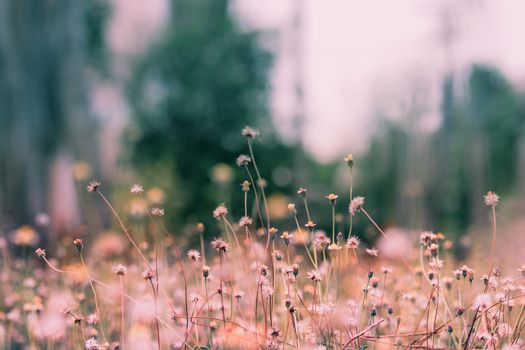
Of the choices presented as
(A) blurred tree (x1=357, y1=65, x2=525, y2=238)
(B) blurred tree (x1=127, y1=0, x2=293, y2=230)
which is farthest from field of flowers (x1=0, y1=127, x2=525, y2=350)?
(A) blurred tree (x1=357, y1=65, x2=525, y2=238)

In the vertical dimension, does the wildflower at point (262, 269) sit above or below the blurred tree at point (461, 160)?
above

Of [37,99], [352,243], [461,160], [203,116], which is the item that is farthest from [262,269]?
[461,160]

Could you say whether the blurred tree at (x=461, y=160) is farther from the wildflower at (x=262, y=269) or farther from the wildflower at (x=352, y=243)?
the wildflower at (x=262, y=269)

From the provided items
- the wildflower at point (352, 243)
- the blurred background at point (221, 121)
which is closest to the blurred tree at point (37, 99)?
the blurred background at point (221, 121)

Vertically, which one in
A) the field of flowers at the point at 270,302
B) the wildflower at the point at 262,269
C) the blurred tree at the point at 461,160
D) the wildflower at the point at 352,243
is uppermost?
the wildflower at the point at 352,243

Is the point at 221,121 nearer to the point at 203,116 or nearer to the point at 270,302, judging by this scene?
the point at 203,116

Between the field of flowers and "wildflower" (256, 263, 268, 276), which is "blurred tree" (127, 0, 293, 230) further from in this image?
"wildflower" (256, 263, 268, 276)
